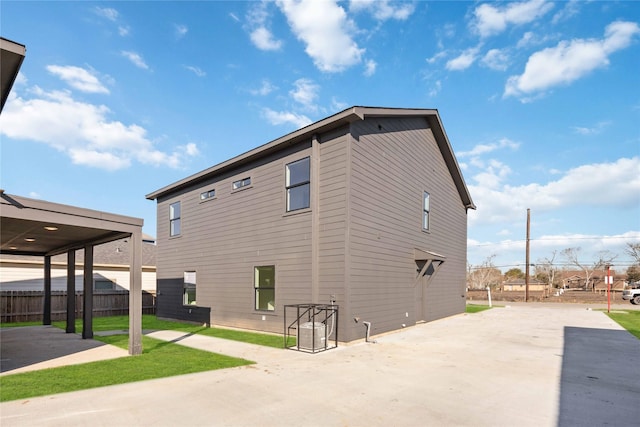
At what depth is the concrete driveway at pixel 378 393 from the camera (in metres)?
4.27

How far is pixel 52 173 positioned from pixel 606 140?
2768 centimetres

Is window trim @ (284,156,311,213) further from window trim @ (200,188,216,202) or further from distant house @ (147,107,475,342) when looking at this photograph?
window trim @ (200,188,216,202)

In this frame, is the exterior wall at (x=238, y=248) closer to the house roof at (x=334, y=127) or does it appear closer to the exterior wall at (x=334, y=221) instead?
the house roof at (x=334, y=127)

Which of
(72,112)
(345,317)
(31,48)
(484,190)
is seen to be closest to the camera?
(31,48)

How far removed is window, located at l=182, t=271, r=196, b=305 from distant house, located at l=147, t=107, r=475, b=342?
64 millimetres

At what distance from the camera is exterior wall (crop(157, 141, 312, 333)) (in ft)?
35.2

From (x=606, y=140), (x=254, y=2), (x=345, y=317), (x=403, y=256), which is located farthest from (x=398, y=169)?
(x=606, y=140)

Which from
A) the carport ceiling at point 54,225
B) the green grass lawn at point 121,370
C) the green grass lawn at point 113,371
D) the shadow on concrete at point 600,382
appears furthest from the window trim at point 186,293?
the shadow on concrete at point 600,382

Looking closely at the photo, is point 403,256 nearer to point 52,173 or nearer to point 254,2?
point 254,2

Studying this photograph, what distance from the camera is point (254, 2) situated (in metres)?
12.6

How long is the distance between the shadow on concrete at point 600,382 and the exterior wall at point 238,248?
618cm

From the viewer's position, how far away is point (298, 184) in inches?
429

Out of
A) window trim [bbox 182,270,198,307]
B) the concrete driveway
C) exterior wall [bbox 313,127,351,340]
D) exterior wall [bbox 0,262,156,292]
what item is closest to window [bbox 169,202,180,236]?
window trim [bbox 182,270,198,307]

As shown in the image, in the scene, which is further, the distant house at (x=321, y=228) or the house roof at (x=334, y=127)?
the distant house at (x=321, y=228)
